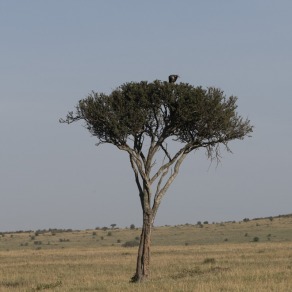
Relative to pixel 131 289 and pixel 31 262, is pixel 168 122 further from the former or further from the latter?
pixel 31 262

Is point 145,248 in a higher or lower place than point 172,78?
lower

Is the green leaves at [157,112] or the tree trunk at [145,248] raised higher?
the green leaves at [157,112]

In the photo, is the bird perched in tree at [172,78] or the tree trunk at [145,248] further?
the bird perched in tree at [172,78]

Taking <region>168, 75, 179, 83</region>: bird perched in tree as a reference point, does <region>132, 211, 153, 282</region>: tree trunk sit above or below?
below

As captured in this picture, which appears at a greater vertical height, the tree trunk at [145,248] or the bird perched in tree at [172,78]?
the bird perched in tree at [172,78]

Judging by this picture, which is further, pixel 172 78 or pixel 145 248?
pixel 172 78

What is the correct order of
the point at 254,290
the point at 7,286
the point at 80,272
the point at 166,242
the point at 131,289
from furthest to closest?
the point at 166,242 < the point at 80,272 < the point at 7,286 < the point at 131,289 < the point at 254,290

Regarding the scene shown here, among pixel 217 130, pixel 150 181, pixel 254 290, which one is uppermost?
pixel 217 130

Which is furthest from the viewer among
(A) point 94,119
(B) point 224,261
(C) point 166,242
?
(C) point 166,242

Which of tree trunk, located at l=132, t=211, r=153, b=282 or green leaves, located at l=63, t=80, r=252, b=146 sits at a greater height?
green leaves, located at l=63, t=80, r=252, b=146

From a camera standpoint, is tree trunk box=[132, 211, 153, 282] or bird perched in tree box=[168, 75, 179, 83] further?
bird perched in tree box=[168, 75, 179, 83]

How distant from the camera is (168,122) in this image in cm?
3222

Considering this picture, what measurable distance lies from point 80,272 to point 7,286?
6.70 meters

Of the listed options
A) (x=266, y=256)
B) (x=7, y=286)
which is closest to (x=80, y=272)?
(x=7, y=286)
